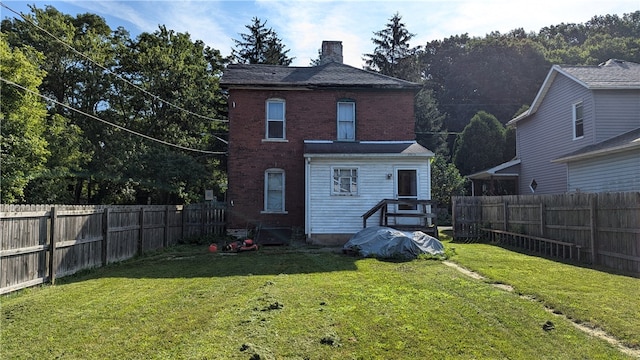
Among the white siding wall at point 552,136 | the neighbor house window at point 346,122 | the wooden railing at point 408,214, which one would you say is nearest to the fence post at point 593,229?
the wooden railing at point 408,214

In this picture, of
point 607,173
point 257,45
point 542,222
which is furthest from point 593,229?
point 257,45

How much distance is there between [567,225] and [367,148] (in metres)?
7.72

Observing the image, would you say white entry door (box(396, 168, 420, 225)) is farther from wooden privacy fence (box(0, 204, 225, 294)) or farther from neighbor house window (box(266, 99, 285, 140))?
wooden privacy fence (box(0, 204, 225, 294))

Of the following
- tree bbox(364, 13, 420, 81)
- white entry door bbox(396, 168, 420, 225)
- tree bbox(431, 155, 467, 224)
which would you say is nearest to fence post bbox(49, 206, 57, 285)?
white entry door bbox(396, 168, 420, 225)

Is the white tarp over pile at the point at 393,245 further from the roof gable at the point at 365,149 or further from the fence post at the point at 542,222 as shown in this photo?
the roof gable at the point at 365,149

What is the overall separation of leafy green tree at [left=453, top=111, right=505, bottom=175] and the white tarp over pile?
80.3 ft

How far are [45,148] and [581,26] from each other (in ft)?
232

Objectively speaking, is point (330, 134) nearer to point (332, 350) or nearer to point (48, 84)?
point (332, 350)

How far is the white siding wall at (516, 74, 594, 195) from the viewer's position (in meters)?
17.8

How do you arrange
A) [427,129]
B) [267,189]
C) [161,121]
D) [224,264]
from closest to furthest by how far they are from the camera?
1. [224,264]
2. [267,189]
3. [161,121]
4. [427,129]

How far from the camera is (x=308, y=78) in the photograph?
18.3 metres

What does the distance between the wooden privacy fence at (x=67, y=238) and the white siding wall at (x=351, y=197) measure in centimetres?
557

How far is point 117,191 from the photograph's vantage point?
26.7m

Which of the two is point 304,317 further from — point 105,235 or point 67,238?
point 105,235
